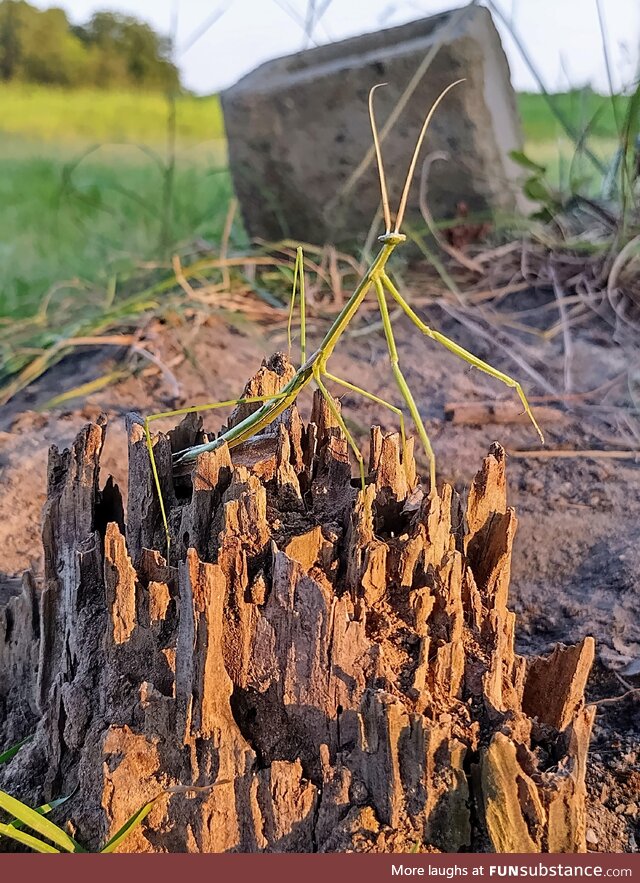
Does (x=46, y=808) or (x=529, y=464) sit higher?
(x=529, y=464)

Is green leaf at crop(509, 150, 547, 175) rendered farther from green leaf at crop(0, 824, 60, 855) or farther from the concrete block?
green leaf at crop(0, 824, 60, 855)

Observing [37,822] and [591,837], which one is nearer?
[37,822]

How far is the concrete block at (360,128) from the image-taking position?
2273 mm

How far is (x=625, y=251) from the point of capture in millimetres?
2189

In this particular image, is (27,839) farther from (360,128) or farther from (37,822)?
(360,128)

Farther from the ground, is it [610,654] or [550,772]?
[550,772]

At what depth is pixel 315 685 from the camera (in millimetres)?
762

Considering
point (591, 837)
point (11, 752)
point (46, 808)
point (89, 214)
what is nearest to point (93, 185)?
point (89, 214)

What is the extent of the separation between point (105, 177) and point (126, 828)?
11.7ft

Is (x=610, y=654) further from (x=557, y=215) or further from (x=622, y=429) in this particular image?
(x=557, y=215)

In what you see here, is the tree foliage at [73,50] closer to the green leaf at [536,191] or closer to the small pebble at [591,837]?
the green leaf at [536,191]

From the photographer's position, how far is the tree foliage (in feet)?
9.37
